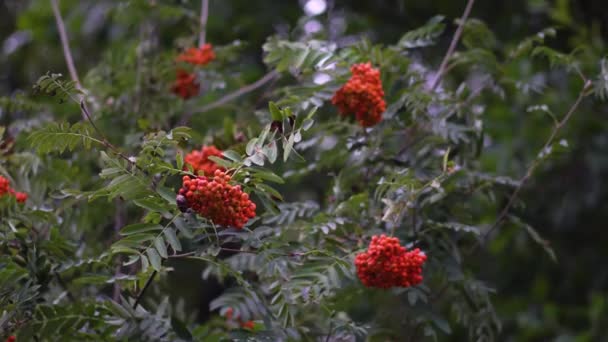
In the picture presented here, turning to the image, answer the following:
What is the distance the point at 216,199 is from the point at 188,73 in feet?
4.38

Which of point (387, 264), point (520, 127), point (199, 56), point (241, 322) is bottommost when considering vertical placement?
point (520, 127)

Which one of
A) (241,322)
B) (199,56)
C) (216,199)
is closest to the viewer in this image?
(216,199)

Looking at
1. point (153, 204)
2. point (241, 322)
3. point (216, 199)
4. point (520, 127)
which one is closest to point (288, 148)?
point (216, 199)

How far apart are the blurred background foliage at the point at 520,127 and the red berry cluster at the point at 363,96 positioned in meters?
1.70

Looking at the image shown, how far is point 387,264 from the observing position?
1.94 metres

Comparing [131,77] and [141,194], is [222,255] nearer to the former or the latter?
[131,77]

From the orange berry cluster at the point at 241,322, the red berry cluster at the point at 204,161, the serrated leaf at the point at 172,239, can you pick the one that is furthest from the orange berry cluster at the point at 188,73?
the serrated leaf at the point at 172,239

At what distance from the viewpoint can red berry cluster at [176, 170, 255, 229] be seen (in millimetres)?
1698

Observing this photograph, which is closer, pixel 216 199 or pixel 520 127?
pixel 216 199

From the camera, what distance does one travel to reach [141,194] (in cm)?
180

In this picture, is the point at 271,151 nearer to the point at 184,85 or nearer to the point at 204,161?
the point at 204,161

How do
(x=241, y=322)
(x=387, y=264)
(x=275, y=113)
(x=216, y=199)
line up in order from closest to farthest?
(x=216, y=199)
(x=275, y=113)
(x=387, y=264)
(x=241, y=322)

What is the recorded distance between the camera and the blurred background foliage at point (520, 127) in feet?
13.7

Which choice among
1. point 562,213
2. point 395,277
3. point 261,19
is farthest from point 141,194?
point 562,213
